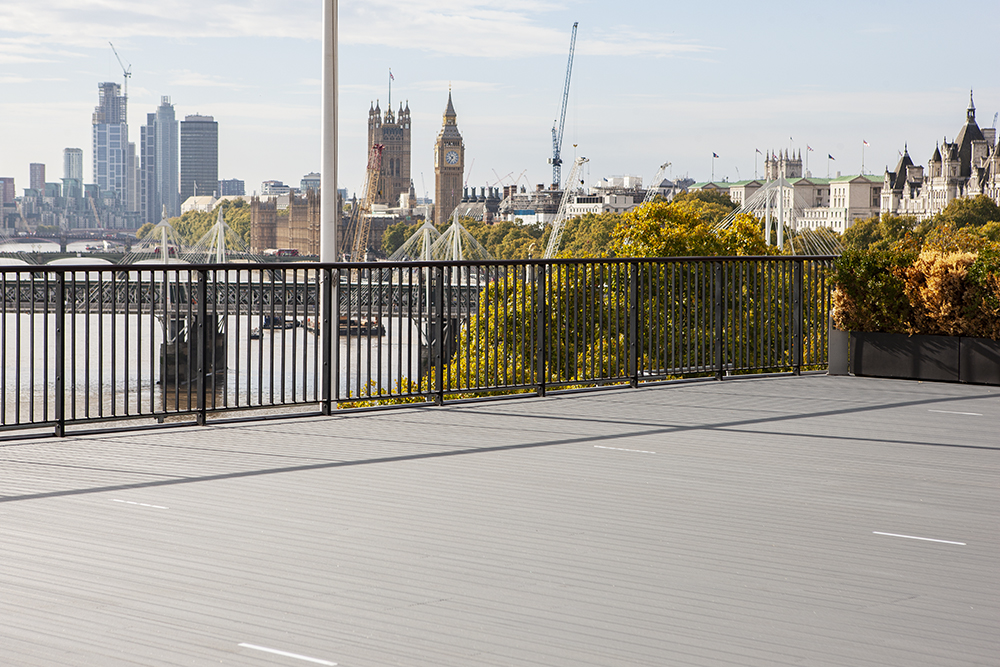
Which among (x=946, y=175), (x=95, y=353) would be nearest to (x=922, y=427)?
(x=95, y=353)

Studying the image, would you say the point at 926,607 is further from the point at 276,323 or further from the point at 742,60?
the point at 742,60

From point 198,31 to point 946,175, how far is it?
120 meters

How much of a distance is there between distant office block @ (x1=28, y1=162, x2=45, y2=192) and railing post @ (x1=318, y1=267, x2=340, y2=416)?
13069 centimetres

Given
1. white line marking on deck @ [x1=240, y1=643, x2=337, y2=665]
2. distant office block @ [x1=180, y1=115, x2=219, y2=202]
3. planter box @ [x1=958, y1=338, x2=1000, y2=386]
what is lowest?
white line marking on deck @ [x1=240, y1=643, x2=337, y2=665]

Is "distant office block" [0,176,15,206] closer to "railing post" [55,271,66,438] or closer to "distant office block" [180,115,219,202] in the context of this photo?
"distant office block" [180,115,219,202]

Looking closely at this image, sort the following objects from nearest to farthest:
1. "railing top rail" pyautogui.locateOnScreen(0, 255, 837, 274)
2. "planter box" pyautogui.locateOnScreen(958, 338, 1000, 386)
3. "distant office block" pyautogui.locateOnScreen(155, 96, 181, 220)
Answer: "railing top rail" pyautogui.locateOnScreen(0, 255, 837, 274), "planter box" pyautogui.locateOnScreen(958, 338, 1000, 386), "distant office block" pyautogui.locateOnScreen(155, 96, 181, 220)

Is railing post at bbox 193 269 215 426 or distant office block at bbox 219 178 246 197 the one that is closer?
railing post at bbox 193 269 215 426

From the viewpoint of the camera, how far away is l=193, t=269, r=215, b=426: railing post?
6570 millimetres

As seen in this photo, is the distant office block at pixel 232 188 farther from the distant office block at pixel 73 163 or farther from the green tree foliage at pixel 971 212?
the green tree foliage at pixel 971 212

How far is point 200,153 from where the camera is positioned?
159 metres

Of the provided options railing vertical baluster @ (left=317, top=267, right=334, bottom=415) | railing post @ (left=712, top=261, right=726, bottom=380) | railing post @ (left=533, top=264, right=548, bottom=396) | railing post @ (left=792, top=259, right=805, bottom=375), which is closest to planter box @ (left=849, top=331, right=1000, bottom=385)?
railing post @ (left=792, top=259, right=805, bottom=375)

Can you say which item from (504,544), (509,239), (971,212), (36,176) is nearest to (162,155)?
(36,176)

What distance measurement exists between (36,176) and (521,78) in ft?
250

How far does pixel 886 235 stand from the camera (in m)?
96.6
